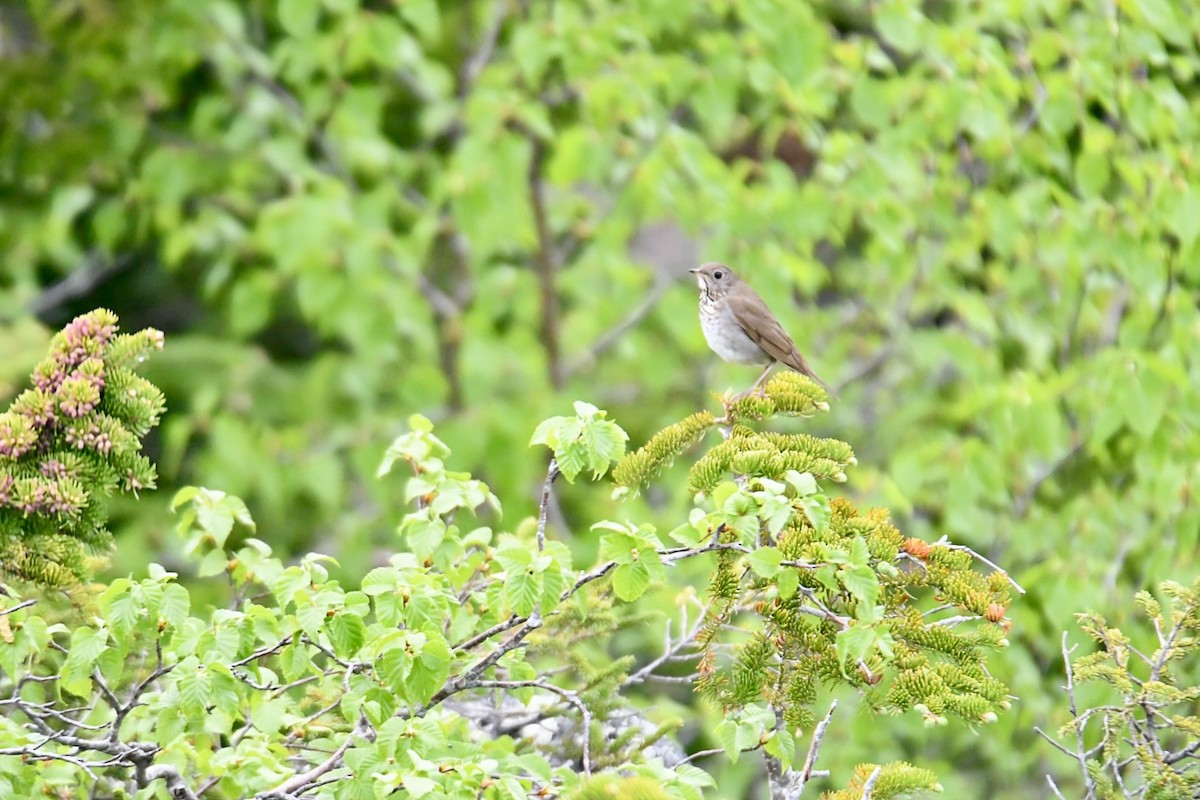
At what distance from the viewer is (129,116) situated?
330 inches

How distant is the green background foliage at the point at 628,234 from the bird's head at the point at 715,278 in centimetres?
112

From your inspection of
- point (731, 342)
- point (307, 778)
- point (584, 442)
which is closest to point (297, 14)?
point (731, 342)

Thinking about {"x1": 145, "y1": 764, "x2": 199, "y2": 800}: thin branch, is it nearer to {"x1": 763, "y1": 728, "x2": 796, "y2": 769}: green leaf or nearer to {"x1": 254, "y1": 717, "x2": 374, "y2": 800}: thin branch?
{"x1": 254, "y1": 717, "x2": 374, "y2": 800}: thin branch

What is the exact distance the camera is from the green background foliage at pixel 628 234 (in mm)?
6402

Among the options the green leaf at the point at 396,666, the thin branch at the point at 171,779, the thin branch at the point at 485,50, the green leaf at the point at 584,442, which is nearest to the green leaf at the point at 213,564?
the thin branch at the point at 171,779

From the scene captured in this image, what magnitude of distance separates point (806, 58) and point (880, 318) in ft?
4.46

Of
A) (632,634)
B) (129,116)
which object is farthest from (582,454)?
(129,116)

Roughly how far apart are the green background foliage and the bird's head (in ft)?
3.66

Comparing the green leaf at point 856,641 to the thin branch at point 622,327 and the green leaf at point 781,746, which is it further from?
the thin branch at point 622,327

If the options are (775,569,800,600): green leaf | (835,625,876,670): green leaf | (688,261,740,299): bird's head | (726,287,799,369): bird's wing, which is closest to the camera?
(835,625,876,670): green leaf

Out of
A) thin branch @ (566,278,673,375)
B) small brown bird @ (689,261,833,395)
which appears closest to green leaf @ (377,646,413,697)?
small brown bird @ (689,261,833,395)

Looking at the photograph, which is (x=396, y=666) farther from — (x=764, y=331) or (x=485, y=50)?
(x=485, y=50)

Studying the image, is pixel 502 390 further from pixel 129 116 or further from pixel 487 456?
pixel 129 116

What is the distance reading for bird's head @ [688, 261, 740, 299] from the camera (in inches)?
241
